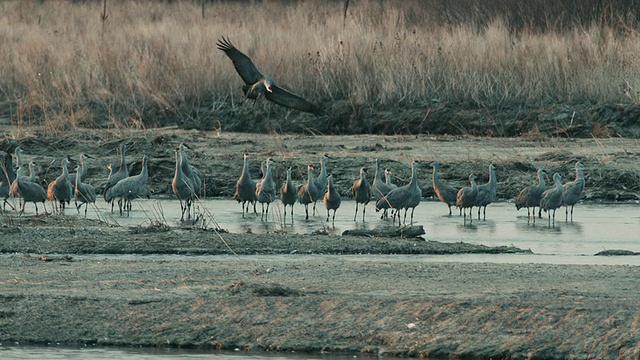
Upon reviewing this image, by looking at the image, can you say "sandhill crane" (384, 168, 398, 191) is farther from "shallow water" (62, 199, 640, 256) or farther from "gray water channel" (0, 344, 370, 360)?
"gray water channel" (0, 344, 370, 360)

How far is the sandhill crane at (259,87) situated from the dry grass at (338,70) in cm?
834

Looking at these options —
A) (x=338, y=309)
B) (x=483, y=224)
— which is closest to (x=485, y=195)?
(x=483, y=224)

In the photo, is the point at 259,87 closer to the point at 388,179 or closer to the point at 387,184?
the point at 387,184

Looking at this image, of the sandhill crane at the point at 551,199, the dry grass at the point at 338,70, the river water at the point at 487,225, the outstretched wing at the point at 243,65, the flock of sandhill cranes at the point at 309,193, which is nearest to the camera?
the river water at the point at 487,225

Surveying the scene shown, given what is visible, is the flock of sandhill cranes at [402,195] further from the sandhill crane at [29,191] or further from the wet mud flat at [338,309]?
the wet mud flat at [338,309]

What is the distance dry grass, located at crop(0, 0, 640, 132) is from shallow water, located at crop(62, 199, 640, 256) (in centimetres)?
681

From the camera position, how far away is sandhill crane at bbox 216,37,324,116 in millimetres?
15289

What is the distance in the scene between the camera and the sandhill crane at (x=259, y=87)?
15.3 metres

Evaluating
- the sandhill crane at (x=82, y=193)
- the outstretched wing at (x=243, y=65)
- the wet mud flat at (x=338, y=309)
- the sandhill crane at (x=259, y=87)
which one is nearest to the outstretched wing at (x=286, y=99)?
the sandhill crane at (x=259, y=87)

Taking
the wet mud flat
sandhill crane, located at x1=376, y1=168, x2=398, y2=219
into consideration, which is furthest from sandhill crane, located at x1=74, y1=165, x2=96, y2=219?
the wet mud flat

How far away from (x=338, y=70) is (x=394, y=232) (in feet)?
40.6

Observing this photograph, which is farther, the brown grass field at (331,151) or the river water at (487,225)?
the river water at (487,225)

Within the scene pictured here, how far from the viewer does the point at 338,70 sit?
2583 centimetres

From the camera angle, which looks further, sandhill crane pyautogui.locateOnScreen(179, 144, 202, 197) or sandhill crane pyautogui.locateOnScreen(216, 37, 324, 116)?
sandhill crane pyautogui.locateOnScreen(179, 144, 202, 197)
